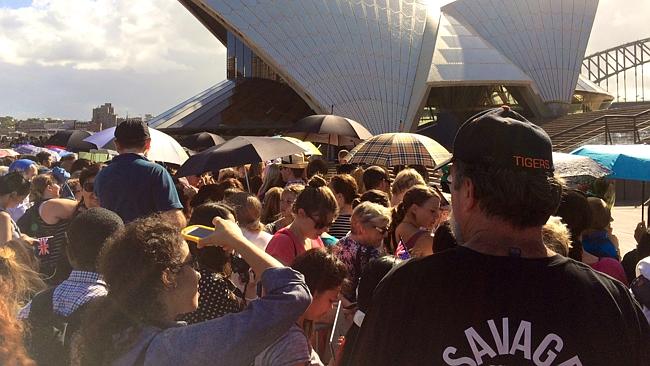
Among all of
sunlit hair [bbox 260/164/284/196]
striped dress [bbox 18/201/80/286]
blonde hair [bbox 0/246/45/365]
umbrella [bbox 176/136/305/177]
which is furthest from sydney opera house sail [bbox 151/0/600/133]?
blonde hair [bbox 0/246/45/365]

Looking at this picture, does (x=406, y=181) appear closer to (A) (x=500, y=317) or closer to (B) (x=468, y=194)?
(B) (x=468, y=194)

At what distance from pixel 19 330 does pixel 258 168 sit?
9.71m

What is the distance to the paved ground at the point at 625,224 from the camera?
11.8 metres

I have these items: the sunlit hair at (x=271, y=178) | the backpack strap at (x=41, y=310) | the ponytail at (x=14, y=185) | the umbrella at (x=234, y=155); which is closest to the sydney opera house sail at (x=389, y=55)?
the sunlit hair at (x=271, y=178)

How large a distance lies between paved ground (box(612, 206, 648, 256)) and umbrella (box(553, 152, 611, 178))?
16.5 ft

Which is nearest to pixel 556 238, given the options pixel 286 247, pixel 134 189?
pixel 286 247

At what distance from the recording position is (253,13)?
101ft

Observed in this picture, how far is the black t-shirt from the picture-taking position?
1.58m

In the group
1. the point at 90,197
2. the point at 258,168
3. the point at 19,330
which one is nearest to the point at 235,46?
the point at 258,168

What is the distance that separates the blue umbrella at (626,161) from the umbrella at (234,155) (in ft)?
12.3

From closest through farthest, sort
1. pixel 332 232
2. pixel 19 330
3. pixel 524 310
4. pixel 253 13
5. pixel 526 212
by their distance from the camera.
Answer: pixel 524 310 < pixel 526 212 < pixel 19 330 < pixel 332 232 < pixel 253 13

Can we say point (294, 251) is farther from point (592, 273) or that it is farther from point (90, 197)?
point (592, 273)

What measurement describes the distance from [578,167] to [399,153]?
127 inches

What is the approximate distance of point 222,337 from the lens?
6.58ft
